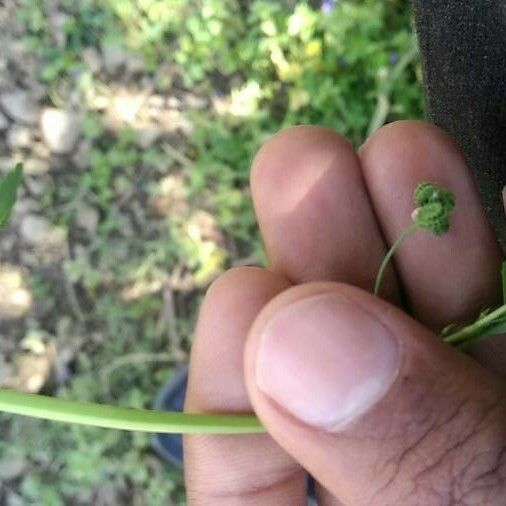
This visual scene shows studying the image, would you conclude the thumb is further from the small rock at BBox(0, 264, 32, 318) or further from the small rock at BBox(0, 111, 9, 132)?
the small rock at BBox(0, 111, 9, 132)

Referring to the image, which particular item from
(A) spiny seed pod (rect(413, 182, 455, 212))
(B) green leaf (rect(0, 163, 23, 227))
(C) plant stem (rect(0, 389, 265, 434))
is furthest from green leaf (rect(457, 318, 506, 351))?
(B) green leaf (rect(0, 163, 23, 227))

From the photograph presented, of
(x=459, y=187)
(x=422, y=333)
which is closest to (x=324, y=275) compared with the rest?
(x=459, y=187)

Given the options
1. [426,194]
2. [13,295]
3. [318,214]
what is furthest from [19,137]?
[426,194]

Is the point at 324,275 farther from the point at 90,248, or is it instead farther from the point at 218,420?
the point at 90,248

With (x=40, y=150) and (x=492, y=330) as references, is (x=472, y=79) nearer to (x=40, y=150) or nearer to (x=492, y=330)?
(x=492, y=330)

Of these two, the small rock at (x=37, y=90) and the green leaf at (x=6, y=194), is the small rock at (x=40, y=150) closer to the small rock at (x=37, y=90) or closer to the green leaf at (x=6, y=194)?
the small rock at (x=37, y=90)

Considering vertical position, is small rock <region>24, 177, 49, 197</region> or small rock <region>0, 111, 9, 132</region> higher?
small rock <region>0, 111, 9, 132</region>

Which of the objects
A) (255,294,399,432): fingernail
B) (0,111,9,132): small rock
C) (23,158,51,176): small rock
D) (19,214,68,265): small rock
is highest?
(255,294,399,432): fingernail

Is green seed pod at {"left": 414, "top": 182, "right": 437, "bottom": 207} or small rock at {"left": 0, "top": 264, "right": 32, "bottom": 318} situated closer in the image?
green seed pod at {"left": 414, "top": 182, "right": 437, "bottom": 207}
